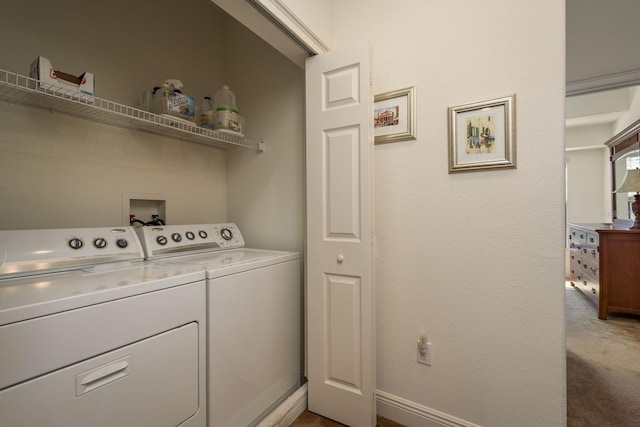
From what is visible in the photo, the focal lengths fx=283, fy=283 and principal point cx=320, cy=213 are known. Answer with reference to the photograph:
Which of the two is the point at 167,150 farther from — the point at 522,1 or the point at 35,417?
the point at 522,1

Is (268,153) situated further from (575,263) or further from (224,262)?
(575,263)

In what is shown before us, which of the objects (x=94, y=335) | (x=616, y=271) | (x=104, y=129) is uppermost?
(x=104, y=129)

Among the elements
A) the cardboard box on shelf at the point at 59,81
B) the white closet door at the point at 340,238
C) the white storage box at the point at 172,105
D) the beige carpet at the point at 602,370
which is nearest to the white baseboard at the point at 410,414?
the white closet door at the point at 340,238

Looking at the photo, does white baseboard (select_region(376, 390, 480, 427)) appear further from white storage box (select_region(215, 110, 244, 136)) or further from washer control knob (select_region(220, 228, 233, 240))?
white storage box (select_region(215, 110, 244, 136))

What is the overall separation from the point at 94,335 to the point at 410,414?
1.47m

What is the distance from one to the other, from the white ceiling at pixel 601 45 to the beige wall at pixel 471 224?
1218 millimetres

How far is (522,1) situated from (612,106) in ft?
13.7

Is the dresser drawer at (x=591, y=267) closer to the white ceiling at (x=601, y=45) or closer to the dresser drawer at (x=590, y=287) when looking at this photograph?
the dresser drawer at (x=590, y=287)

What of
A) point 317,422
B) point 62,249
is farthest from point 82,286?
A: point 317,422

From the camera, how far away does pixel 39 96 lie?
1221 millimetres

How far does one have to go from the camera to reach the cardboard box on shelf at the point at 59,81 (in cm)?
114

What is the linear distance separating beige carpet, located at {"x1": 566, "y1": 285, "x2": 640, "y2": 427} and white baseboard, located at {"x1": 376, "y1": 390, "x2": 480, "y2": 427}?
665 millimetres

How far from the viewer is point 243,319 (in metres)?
1.33

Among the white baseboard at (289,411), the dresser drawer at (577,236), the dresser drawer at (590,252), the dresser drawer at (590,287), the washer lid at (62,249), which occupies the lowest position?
the white baseboard at (289,411)
